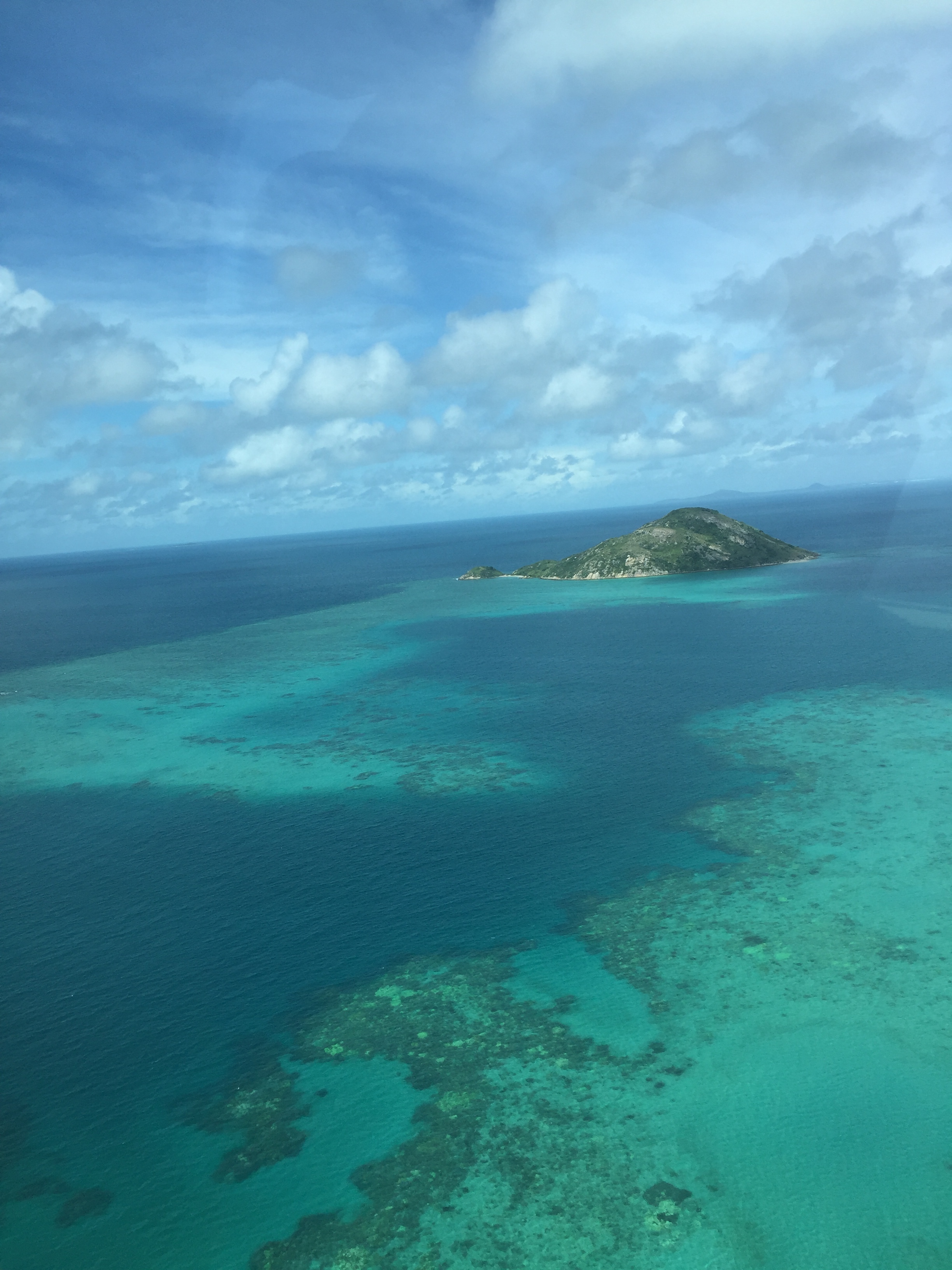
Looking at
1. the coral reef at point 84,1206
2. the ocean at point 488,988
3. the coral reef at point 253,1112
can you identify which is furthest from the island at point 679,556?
the coral reef at point 84,1206

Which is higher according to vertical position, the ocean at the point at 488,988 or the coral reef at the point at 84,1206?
the ocean at the point at 488,988

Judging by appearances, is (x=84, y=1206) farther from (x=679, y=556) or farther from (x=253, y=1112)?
(x=679, y=556)

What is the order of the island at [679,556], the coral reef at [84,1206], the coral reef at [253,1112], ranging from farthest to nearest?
the island at [679,556] < the coral reef at [253,1112] < the coral reef at [84,1206]

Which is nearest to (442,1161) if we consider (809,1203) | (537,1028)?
(537,1028)

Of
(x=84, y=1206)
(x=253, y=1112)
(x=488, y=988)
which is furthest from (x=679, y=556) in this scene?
(x=84, y=1206)

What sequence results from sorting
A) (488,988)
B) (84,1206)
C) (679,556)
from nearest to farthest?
1. (84,1206)
2. (488,988)
3. (679,556)

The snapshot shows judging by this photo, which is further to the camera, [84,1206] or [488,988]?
[488,988]

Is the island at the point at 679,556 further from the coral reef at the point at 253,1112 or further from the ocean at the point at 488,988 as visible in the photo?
the coral reef at the point at 253,1112

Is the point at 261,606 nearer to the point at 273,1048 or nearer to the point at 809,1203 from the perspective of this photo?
the point at 273,1048

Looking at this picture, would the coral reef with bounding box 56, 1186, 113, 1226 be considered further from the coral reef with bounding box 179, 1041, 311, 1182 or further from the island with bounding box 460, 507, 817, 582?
the island with bounding box 460, 507, 817, 582
